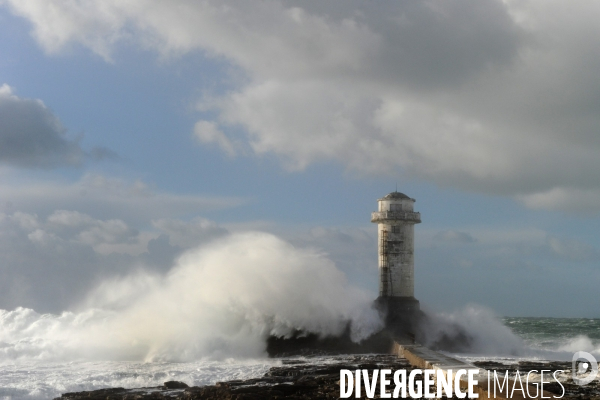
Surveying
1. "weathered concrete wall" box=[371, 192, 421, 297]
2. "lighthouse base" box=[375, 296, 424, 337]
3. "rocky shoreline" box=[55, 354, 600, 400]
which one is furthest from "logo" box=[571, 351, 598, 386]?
"weathered concrete wall" box=[371, 192, 421, 297]

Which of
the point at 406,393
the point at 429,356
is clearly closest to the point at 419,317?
the point at 429,356

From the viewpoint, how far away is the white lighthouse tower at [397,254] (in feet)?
98.6

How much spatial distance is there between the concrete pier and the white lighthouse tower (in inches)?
181

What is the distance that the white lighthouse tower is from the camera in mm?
30047

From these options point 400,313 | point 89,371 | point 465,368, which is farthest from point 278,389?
point 400,313

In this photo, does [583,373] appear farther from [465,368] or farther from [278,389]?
[278,389]

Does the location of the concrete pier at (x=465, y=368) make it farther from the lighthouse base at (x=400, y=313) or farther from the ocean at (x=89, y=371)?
the lighthouse base at (x=400, y=313)

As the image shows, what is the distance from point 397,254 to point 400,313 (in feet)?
8.47

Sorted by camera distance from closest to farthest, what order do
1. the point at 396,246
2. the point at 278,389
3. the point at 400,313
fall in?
the point at 278,389, the point at 400,313, the point at 396,246

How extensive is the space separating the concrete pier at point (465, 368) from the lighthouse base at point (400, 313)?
11.2 feet

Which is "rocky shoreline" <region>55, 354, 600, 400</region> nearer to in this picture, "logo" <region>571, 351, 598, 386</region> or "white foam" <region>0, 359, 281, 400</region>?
"logo" <region>571, 351, 598, 386</region>

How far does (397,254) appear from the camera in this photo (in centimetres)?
3017

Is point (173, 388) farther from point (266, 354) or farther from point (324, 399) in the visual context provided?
point (266, 354)

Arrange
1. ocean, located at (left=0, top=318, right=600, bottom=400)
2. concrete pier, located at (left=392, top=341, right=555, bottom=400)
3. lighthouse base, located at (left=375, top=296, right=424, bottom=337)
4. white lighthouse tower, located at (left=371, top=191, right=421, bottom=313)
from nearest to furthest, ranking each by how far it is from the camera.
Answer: concrete pier, located at (left=392, top=341, right=555, bottom=400) → ocean, located at (left=0, top=318, right=600, bottom=400) → lighthouse base, located at (left=375, top=296, right=424, bottom=337) → white lighthouse tower, located at (left=371, top=191, right=421, bottom=313)
